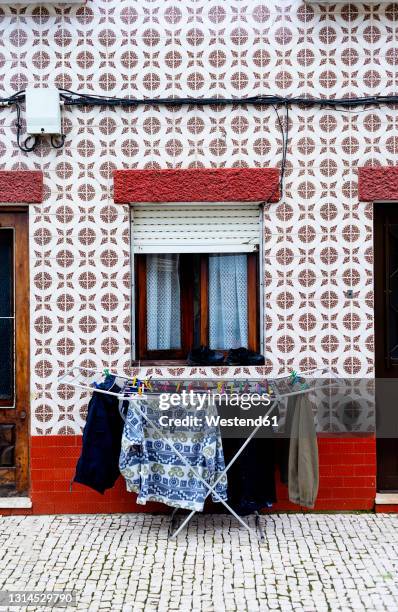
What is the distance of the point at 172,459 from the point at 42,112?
3.18 m

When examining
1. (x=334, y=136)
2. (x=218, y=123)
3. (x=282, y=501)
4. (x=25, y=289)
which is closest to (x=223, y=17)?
(x=218, y=123)

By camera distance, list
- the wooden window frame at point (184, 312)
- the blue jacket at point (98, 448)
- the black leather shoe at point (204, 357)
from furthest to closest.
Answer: the wooden window frame at point (184, 312) < the black leather shoe at point (204, 357) < the blue jacket at point (98, 448)

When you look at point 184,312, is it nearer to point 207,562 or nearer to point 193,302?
point 193,302

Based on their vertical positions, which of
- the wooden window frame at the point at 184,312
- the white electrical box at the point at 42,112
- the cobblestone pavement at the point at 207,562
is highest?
the white electrical box at the point at 42,112

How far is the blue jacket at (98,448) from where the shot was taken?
6078 millimetres

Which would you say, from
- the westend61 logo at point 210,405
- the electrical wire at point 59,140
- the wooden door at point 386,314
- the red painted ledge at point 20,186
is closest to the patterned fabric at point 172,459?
the westend61 logo at point 210,405

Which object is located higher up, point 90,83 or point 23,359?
point 90,83

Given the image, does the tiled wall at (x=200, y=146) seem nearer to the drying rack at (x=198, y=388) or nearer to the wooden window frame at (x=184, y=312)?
the drying rack at (x=198, y=388)

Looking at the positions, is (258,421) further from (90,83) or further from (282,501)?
(90,83)

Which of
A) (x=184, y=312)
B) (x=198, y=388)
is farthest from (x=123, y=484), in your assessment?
(x=184, y=312)

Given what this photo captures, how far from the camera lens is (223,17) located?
6.72 m

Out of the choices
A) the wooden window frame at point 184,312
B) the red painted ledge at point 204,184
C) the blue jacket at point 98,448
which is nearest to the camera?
the blue jacket at point 98,448

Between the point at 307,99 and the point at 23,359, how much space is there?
3.47 meters

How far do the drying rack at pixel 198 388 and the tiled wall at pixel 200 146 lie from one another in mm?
125
